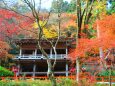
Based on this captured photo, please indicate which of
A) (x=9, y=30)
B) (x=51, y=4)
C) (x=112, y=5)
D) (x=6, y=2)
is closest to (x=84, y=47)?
(x=51, y=4)

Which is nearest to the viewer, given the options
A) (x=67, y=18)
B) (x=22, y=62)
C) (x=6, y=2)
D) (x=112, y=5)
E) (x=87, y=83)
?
(x=6, y=2)

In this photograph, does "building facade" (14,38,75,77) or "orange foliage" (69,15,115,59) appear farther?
"building facade" (14,38,75,77)

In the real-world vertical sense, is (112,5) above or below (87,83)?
above

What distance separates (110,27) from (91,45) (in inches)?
62.8

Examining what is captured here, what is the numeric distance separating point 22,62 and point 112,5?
39.8ft

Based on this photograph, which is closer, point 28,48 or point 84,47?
point 84,47

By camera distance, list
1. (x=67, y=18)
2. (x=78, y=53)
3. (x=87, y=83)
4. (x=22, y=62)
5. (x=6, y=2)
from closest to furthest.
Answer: (x=6, y=2) < (x=87, y=83) < (x=78, y=53) < (x=67, y=18) < (x=22, y=62)

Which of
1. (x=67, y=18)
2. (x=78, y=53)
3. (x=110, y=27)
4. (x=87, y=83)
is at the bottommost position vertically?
(x=87, y=83)

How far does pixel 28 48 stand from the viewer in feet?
115

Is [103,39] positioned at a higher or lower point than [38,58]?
lower

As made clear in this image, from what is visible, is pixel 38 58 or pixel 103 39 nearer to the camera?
pixel 103 39

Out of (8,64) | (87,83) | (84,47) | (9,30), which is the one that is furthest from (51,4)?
(8,64)

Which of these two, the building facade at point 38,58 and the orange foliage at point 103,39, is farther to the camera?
the building facade at point 38,58

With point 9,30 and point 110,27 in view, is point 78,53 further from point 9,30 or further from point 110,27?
A: point 9,30
